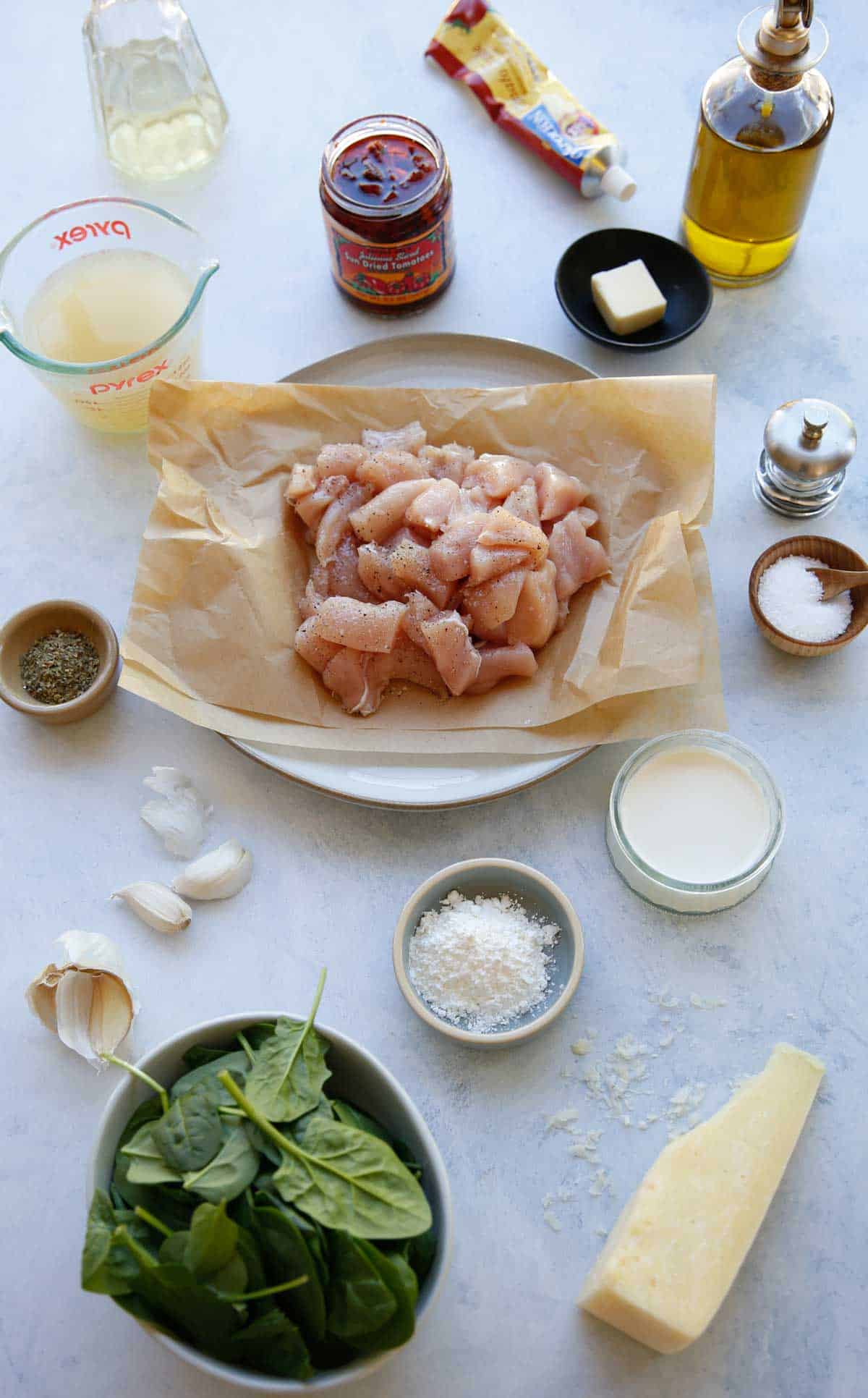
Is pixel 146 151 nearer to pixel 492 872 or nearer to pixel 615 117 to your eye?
pixel 615 117

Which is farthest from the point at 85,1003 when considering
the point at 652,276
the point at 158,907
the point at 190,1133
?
the point at 652,276

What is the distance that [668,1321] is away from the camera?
138 cm

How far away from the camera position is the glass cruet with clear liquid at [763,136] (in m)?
1.75

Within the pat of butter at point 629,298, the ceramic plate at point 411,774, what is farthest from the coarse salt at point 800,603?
the pat of butter at point 629,298

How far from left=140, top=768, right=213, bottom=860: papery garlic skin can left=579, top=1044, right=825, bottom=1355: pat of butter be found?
2.51 feet

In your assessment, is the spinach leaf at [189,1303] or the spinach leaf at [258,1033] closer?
the spinach leaf at [189,1303]

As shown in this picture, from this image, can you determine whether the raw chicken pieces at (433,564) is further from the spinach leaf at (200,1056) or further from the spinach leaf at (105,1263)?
the spinach leaf at (105,1263)

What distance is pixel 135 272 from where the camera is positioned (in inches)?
77.8

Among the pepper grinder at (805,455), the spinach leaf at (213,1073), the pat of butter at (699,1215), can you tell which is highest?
the pepper grinder at (805,455)

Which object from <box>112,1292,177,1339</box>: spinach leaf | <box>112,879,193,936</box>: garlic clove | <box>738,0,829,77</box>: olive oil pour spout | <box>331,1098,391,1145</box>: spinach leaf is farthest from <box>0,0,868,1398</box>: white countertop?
<box>738,0,829,77</box>: olive oil pour spout

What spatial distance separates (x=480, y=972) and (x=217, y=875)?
39cm

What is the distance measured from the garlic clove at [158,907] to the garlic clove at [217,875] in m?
0.02

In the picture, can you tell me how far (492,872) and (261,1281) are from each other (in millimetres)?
596

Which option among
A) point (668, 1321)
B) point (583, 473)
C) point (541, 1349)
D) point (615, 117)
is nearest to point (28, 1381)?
point (541, 1349)
